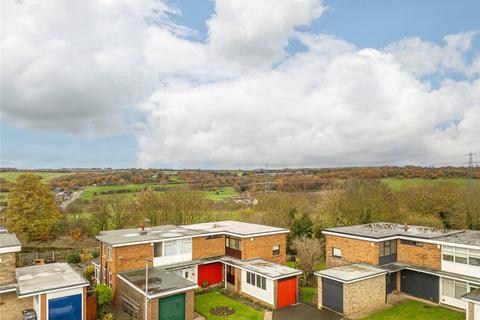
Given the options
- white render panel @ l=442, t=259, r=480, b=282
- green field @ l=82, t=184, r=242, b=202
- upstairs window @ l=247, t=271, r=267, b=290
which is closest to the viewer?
white render panel @ l=442, t=259, r=480, b=282

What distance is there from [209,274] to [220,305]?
3832 millimetres

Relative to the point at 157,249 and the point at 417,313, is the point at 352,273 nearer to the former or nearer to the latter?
the point at 417,313

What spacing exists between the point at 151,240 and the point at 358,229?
50.4 feet

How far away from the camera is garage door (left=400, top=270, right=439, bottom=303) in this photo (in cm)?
2103

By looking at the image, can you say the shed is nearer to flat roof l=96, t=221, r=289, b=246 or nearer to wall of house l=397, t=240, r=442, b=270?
wall of house l=397, t=240, r=442, b=270

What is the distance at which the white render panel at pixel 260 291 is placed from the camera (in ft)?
66.7

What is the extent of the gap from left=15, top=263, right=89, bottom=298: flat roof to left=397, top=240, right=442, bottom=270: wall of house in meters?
20.0

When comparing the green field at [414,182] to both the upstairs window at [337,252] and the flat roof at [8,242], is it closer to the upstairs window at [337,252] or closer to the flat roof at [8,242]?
the upstairs window at [337,252]

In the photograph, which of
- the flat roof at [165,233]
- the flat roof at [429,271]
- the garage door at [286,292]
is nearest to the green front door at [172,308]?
the flat roof at [165,233]

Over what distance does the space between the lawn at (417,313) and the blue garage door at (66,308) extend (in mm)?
15529

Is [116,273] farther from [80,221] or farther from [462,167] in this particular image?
[462,167]

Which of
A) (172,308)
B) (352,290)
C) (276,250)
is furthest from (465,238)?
(172,308)

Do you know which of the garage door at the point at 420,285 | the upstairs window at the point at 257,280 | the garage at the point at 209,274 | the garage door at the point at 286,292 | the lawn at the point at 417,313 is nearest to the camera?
the lawn at the point at 417,313

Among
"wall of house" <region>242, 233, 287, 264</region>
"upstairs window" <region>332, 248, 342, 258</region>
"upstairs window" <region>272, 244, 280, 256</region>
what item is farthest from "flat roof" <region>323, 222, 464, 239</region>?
"upstairs window" <region>272, 244, 280, 256</region>
